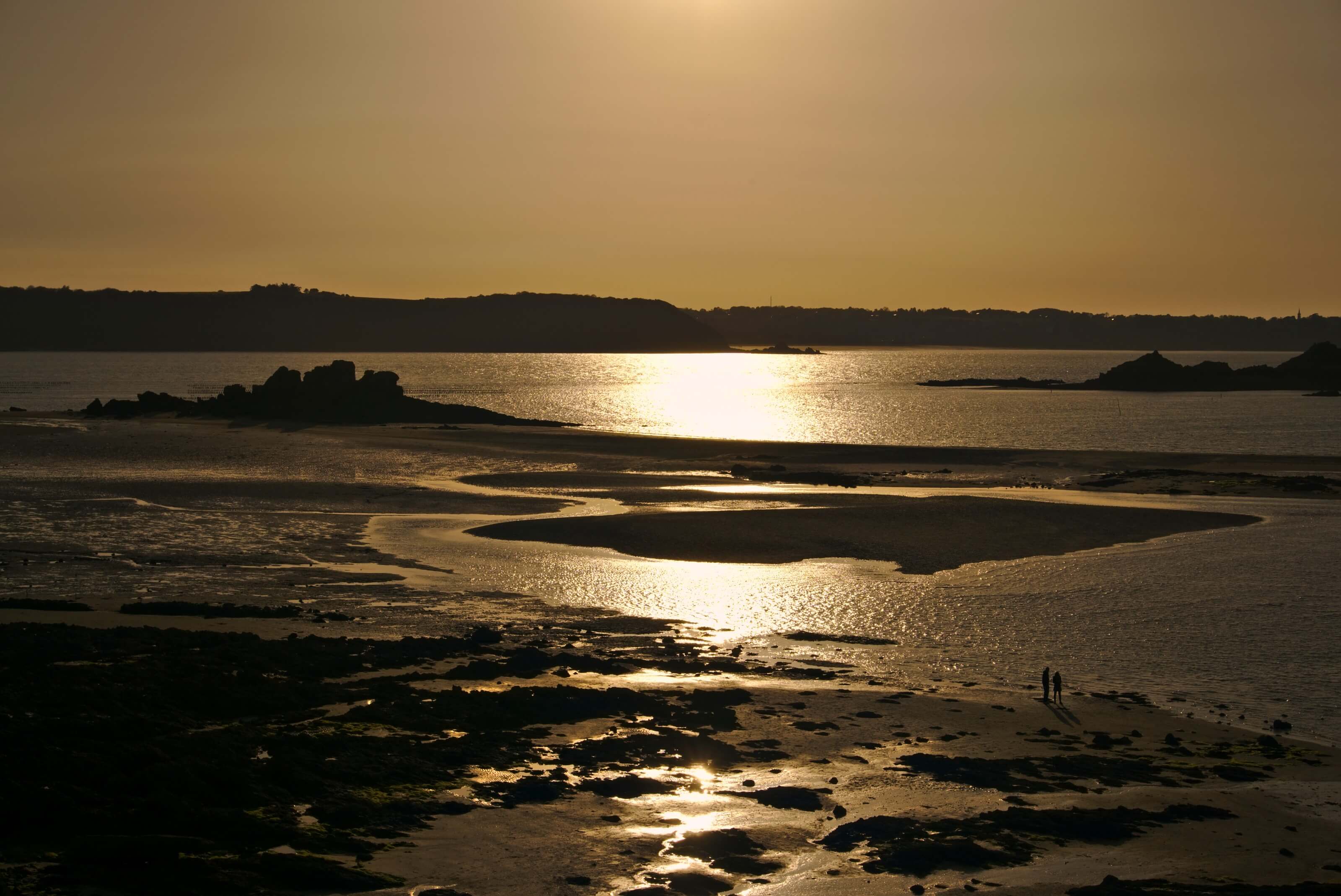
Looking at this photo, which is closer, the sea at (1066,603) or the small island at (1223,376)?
the sea at (1066,603)

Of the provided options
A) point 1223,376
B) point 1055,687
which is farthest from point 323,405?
point 1223,376

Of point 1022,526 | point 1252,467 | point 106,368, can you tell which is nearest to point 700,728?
point 1022,526

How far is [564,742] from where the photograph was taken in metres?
12.6

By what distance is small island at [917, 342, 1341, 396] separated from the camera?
401 ft

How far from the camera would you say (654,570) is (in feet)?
78.4

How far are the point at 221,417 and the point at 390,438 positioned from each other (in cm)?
1580

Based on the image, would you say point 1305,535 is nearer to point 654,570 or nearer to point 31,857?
point 654,570

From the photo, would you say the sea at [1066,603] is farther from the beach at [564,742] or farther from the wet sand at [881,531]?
the wet sand at [881,531]

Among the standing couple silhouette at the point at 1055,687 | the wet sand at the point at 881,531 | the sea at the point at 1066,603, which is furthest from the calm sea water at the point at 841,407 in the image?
the standing couple silhouette at the point at 1055,687

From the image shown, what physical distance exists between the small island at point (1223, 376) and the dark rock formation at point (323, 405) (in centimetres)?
8236

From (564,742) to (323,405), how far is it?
55.3m

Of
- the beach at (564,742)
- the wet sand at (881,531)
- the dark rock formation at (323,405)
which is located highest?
the dark rock formation at (323,405)

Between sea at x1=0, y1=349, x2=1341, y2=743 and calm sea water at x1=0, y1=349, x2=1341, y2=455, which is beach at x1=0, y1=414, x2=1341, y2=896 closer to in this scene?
sea at x1=0, y1=349, x2=1341, y2=743

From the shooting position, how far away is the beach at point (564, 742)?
9531mm
